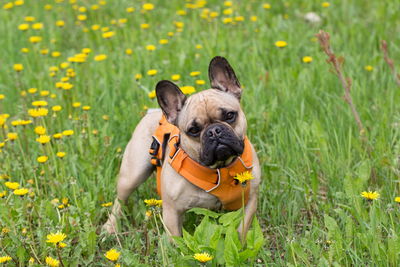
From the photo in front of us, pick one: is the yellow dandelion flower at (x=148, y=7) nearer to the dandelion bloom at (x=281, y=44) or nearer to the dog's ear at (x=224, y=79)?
the dandelion bloom at (x=281, y=44)

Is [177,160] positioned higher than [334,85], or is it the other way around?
[177,160]

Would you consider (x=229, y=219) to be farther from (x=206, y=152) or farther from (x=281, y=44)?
(x=281, y=44)

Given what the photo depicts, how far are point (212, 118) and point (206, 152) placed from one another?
0.23m

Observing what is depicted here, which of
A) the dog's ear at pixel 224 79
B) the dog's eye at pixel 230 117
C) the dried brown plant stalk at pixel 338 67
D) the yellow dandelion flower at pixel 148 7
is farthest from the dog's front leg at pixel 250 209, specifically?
the yellow dandelion flower at pixel 148 7

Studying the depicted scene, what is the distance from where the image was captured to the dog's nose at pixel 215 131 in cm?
331

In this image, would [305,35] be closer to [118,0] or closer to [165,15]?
[165,15]

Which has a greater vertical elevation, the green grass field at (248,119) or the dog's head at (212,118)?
the dog's head at (212,118)

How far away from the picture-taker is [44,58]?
6578mm

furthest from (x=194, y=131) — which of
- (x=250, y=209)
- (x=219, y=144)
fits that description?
(x=250, y=209)

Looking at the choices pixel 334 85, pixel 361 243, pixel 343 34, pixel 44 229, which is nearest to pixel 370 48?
pixel 343 34

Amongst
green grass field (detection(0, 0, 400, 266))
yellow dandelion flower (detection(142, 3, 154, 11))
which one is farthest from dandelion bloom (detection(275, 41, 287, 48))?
yellow dandelion flower (detection(142, 3, 154, 11))

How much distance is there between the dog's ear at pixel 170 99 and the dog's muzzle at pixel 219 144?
1.35ft

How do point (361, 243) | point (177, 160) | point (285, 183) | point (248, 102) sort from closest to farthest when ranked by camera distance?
point (361, 243), point (177, 160), point (285, 183), point (248, 102)

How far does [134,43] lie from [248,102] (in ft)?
7.08
